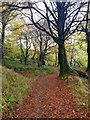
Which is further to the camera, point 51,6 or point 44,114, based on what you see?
point 51,6

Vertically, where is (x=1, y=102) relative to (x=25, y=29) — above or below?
below

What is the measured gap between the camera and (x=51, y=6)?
17156 mm

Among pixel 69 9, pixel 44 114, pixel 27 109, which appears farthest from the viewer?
pixel 69 9

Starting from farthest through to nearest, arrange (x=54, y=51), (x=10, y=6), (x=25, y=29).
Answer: (x=54, y=51), (x=25, y=29), (x=10, y=6)

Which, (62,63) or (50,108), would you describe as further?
(62,63)

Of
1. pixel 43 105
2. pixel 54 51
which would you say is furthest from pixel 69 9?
pixel 54 51

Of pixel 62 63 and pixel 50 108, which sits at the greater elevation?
pixel 62 63

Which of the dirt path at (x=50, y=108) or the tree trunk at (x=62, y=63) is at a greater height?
the tree trunk at (x=62, y=63)

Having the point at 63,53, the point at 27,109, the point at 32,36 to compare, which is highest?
the point at 32,36

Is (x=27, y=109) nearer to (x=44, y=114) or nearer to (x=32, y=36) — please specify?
(x=44, y=114)

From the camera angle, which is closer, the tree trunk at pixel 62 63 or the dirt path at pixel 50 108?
the dirt path at pixel 50 108

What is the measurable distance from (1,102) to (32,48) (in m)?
31.5

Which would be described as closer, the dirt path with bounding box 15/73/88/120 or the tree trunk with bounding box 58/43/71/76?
the dirt path with bounding box 15/73/88/120

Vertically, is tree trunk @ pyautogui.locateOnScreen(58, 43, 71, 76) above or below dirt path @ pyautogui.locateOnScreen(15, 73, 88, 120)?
above
